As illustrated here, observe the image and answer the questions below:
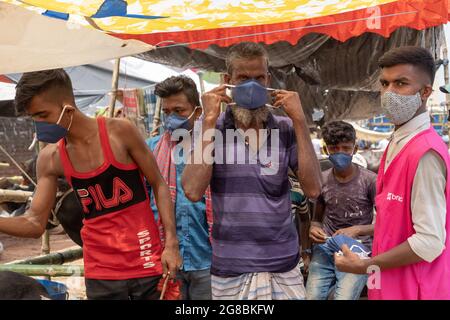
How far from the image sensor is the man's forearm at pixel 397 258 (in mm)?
2090

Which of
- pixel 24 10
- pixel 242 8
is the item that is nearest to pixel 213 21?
pixel 242 8

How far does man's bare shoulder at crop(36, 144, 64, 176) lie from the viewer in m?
2.76

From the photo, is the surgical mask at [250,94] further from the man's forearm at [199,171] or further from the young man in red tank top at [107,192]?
the young man in red tank top at [107,192]

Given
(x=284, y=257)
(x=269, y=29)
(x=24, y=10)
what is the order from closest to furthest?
(x=284, y=257), (x=24, y=10), (x=269, y=29)

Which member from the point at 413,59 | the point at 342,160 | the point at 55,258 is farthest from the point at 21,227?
the point at 342,160

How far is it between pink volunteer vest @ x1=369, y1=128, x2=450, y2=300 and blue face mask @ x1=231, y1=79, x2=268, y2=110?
65 cm

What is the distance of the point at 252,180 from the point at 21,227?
1198 millimetres

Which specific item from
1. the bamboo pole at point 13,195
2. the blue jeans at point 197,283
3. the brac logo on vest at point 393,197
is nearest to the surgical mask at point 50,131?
the blue jeans at point 197,283

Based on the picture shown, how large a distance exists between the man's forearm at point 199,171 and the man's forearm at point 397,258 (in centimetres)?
80

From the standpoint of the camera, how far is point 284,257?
7.91 feet

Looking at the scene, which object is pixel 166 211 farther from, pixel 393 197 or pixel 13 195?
pixel 13 195

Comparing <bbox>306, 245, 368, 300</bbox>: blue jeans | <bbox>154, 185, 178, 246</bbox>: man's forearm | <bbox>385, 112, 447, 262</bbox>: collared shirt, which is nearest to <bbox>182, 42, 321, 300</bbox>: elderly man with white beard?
<bbox>154, 185, 178, 246</bbox>: man's forearm
